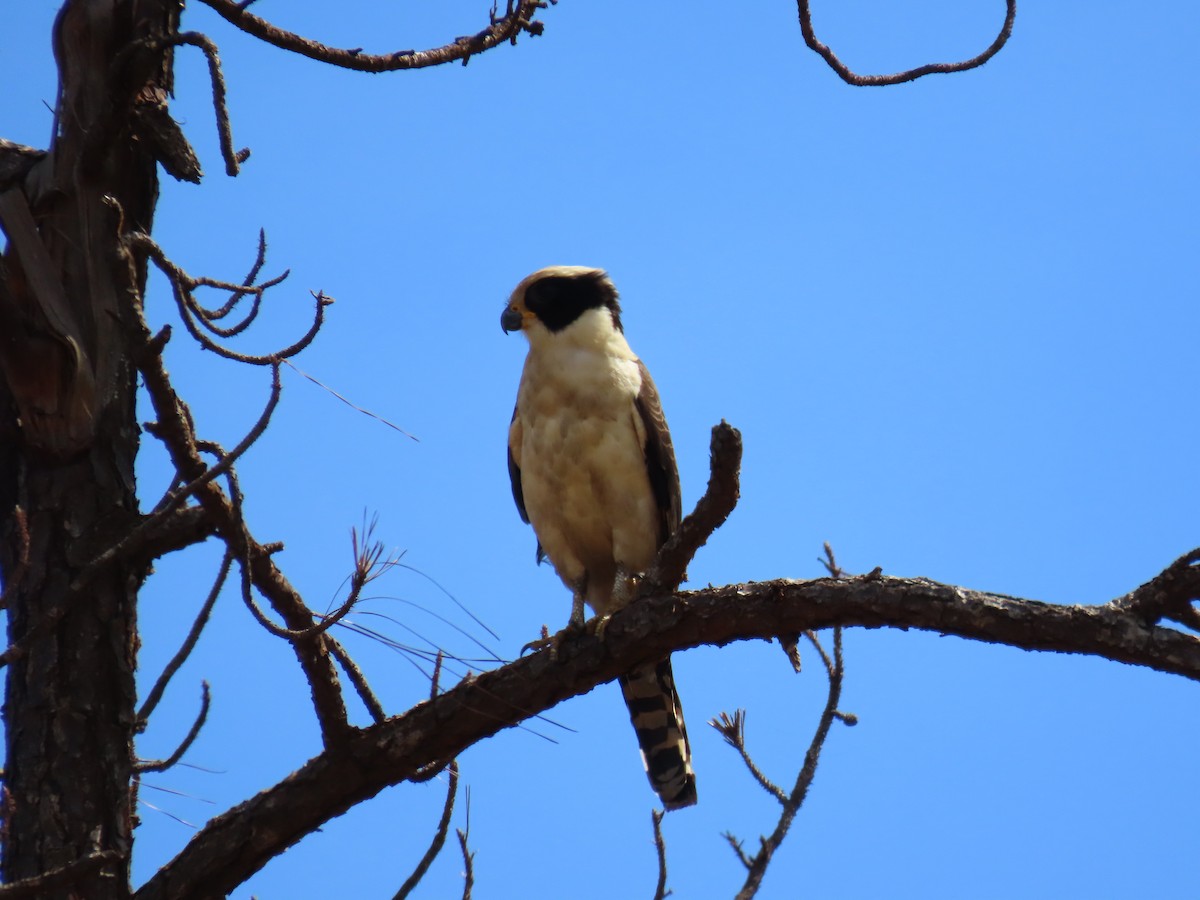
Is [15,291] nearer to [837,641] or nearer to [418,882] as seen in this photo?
[418,882]

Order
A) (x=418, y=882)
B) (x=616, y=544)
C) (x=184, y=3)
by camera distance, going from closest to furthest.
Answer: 1. (x=418, y=882)
2. (x=184, y=3)
3. (x=616, y=544)

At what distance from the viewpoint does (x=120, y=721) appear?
10.1 ft

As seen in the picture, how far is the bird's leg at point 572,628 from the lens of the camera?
129 inches

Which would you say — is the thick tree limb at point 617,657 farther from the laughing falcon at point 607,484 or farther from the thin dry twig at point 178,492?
the laughing falcon at point 607,484

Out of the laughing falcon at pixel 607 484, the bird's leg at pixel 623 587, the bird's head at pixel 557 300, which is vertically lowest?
the bird's leg at pixel 623 587

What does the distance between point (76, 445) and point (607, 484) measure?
5.80 feet

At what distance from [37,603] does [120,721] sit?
0.35m

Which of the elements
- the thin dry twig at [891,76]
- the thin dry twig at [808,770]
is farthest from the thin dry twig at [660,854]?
the thin dry twig at [891,76]

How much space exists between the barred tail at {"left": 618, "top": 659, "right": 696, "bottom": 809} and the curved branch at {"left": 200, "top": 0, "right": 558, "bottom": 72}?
2.09 metres

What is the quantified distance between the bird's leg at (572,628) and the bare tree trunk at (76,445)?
41.5 inches

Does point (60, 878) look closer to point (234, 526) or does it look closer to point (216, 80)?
point (234, 526)

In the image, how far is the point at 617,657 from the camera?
3.20 meters

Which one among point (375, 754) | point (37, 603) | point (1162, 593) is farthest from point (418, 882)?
point (1162, 593)

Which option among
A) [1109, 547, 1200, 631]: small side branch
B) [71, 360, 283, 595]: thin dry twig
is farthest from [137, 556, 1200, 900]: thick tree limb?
[71, 360, 283, 595]: thin dry twig
